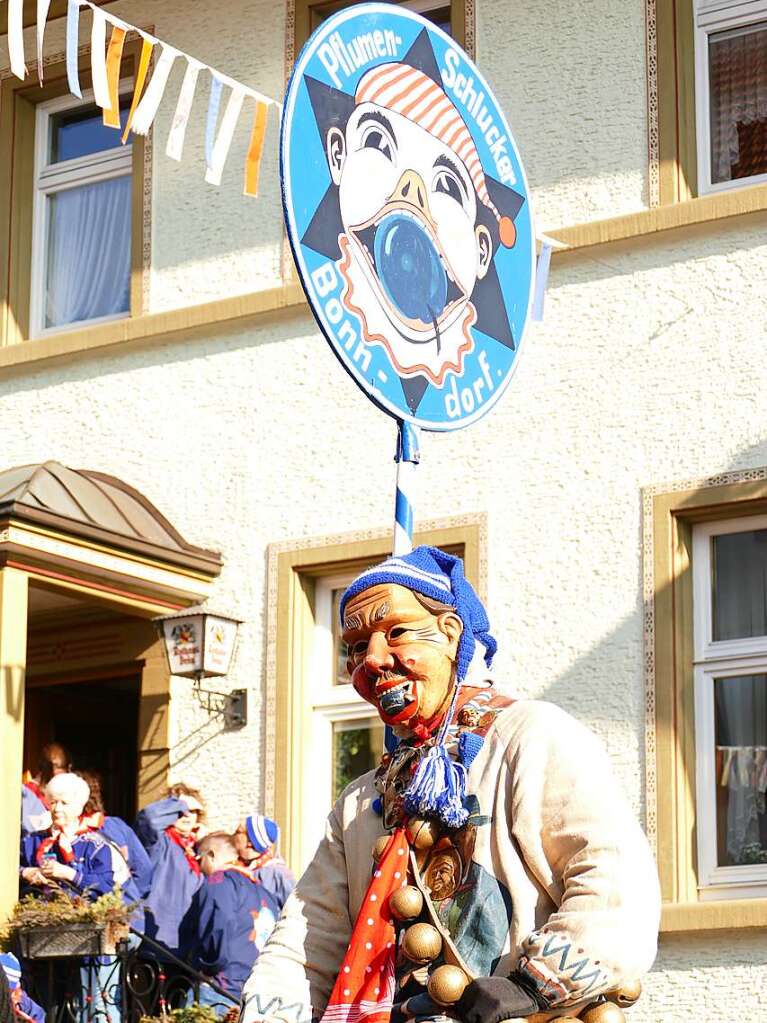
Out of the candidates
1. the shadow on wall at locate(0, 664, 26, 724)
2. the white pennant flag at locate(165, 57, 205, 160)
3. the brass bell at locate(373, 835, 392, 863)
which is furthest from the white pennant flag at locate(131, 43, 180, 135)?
the brass bell at locate(373, 835, 392, 863)

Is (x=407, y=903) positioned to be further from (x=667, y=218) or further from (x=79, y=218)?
(x=79, y=218)

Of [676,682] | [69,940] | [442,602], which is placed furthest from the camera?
[676,682]

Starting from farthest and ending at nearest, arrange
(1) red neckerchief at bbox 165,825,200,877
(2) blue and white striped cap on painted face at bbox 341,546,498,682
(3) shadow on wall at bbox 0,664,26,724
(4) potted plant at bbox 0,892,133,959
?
(3) shadow on wall at bbox 0,664,26,724
(1) red neckerchief at bbox 165,825,200,877
(4) potted plant at bbox 0,892,133,959
(2) blue and white striped cap on painted face at bbox 341,546,498,682

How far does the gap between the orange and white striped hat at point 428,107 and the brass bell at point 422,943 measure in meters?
2.39

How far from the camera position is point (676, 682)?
11023 mm

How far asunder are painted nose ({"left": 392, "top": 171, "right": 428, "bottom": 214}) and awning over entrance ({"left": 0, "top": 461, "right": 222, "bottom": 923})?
587cm

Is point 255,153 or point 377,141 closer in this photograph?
point 377,141

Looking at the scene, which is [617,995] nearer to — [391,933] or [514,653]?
[391,933]

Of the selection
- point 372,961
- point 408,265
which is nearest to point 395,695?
point 372,961

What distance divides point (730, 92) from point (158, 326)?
3614 mm

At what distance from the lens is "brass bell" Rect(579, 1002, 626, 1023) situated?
4.45 metres

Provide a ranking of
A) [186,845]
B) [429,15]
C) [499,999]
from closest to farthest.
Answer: [499,999] < [186,845] < [429,15]

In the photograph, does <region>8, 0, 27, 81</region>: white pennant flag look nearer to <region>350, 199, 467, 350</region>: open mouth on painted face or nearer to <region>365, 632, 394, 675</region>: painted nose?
<region>350, 199, 467, 350</region>: open mouth on painted face

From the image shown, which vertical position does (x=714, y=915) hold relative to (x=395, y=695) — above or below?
below
